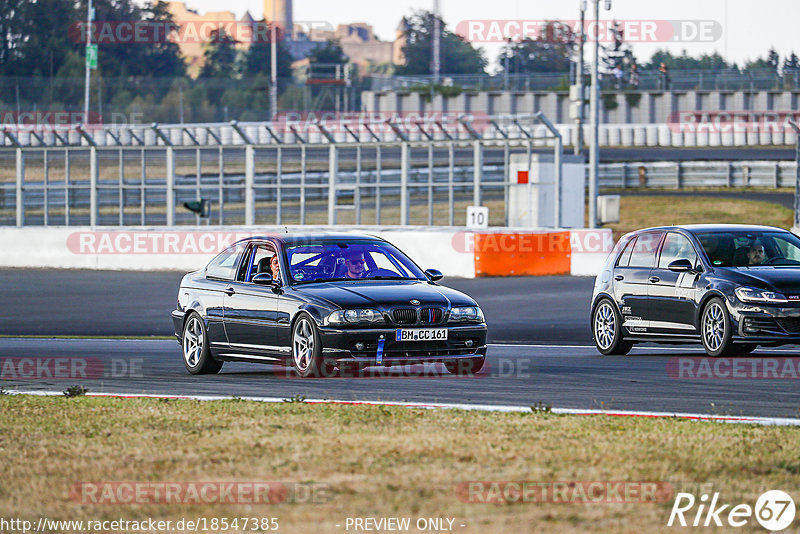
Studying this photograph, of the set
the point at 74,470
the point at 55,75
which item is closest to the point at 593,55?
the point at 74,470

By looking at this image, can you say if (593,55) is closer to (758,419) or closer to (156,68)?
(758,419)

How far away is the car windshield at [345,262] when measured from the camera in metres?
13.0

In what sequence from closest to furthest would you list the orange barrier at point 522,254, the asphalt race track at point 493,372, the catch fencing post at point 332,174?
1. the asphalt race track at point 493,372
2. the orange barrier at point 522,254
3. the catch fencing post at point 332,174

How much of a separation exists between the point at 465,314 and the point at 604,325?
11.1 feet

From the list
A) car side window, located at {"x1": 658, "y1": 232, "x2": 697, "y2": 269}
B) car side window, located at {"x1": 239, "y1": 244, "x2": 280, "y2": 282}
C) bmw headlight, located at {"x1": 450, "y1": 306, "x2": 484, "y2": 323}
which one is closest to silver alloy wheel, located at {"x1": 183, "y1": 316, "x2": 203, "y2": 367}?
car side window, located at {"x1": 239, "y1": 244, "x2": 280, "y2": 282}

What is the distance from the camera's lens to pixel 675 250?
14562mm

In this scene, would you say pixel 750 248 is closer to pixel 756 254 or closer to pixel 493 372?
pixel 756 254

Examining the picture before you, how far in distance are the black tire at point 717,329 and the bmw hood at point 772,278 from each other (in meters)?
0.33

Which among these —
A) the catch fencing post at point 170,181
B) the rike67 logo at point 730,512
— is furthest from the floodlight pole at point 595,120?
the rike67 logo at point 730,512

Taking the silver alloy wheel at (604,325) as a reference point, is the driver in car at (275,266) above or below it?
above

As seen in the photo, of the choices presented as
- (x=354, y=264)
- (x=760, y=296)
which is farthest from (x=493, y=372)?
(x=760, y=296)

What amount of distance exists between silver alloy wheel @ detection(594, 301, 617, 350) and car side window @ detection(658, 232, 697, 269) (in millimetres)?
806

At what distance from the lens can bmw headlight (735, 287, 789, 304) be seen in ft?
43.2

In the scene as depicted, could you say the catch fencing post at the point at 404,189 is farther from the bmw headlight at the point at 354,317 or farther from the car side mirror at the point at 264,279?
the bmw headlight at the point at 354,317
